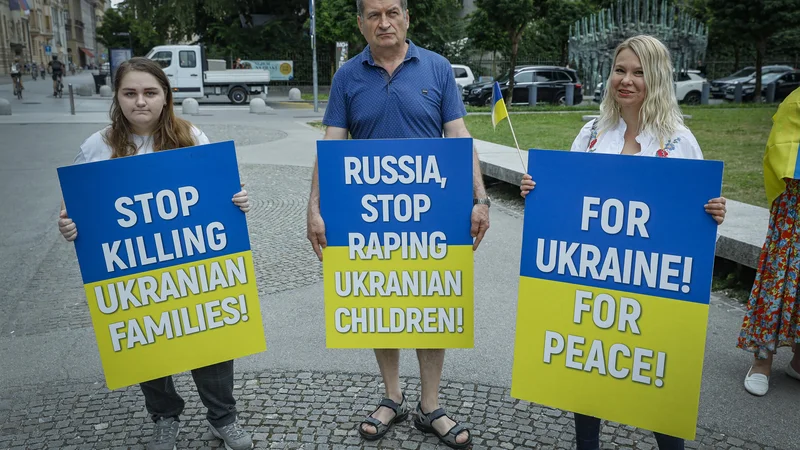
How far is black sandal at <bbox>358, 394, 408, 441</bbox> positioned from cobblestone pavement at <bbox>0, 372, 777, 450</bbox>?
0.11 ft

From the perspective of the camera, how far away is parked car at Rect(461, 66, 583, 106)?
24.8 m

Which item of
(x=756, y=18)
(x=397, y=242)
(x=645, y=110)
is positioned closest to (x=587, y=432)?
(x=397, y=242)

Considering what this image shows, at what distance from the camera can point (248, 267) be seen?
288 centimetres

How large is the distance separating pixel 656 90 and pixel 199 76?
2645 cm

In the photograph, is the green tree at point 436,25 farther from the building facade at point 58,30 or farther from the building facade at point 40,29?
the building facade at point 58,30

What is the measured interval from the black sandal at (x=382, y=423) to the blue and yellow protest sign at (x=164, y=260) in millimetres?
657

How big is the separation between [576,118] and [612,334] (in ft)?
56.2

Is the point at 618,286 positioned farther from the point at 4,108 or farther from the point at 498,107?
the point at 4,108

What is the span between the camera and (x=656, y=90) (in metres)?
2.55

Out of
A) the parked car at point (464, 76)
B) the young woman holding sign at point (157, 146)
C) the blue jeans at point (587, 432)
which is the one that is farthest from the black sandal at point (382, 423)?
the parked car at point (464, 76)

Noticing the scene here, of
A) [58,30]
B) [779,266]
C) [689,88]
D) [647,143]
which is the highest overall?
[58,30]

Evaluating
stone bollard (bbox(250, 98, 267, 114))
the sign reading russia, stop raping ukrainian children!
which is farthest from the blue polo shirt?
stone bollard (bbox(250, 98, 267, 114))

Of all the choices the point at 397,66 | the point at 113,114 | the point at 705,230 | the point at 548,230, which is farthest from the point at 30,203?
the point at 705,230

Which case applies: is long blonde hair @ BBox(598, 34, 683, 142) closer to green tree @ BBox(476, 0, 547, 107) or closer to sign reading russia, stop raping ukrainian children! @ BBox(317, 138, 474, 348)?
sign reading russia, stop raping ukrainian children! @ BBox(317, 138, 474, 348)
